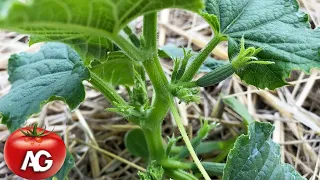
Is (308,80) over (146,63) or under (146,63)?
under

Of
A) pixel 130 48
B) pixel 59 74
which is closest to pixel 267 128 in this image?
pixel 130 48

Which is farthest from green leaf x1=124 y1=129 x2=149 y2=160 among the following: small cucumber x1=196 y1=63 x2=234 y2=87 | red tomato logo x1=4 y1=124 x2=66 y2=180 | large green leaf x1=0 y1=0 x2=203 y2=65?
large green leaf x1=0 y1=0 x2=203 y2=65

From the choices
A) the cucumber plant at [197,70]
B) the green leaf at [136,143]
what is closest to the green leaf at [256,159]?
the cucumber plant at [197,70]

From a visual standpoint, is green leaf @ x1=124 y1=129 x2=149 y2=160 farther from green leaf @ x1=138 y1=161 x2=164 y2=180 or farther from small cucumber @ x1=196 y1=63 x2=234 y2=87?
small cucumber @ x1=196 y1=63 x2=234 y2=87

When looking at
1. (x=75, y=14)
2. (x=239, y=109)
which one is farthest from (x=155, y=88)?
(x=239, y=109)

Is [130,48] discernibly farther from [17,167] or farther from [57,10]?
[17,167]

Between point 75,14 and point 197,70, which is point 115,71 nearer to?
point 197,70

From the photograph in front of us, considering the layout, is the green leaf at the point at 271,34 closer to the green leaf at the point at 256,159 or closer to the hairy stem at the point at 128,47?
the green leaf at the point at 256,159
